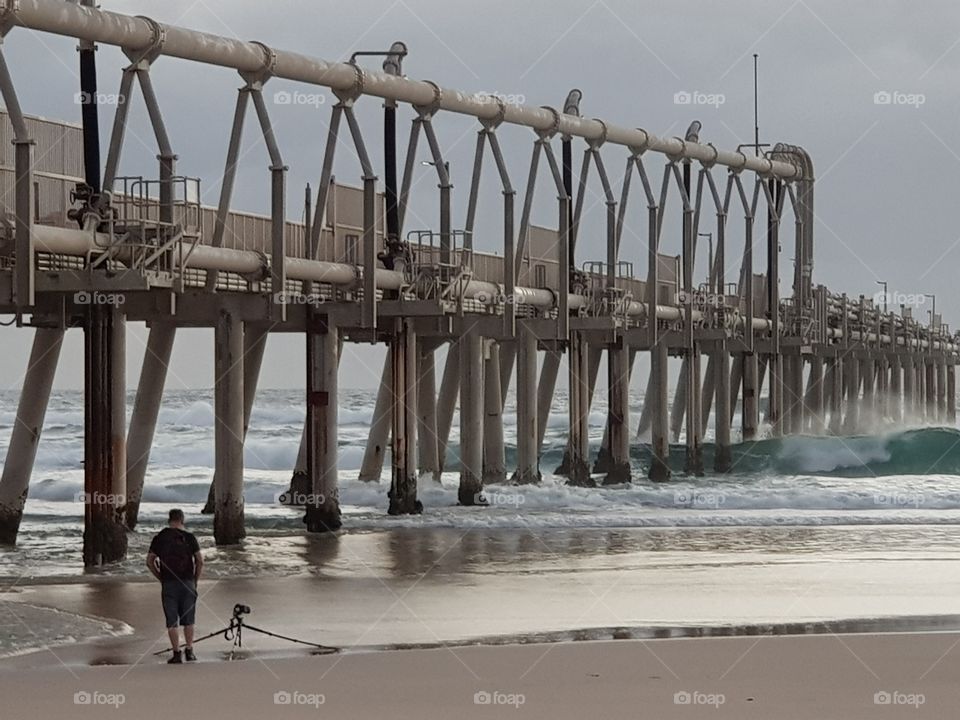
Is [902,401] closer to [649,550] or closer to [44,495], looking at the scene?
[44,495]

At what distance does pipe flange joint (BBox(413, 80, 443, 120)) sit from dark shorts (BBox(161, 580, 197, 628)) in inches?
651

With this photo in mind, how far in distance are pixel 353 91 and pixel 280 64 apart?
2.09 metres

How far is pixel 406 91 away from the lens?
29.7 m

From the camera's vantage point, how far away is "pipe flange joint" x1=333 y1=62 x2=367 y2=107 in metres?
27.9

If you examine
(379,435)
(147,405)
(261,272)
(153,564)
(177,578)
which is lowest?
(177,578)

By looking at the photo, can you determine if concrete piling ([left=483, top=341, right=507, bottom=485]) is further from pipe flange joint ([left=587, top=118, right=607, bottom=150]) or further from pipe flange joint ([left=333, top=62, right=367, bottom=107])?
pipe flange joint ([left=333, top=62, right=367, bottom=107])

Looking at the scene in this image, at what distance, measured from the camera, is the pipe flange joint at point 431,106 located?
99.7ft

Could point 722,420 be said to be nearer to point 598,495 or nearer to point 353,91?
point 598,495

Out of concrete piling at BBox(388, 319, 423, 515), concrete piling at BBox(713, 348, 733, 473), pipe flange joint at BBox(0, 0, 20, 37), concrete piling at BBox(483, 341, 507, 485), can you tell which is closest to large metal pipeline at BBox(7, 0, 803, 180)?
pipe flange joint at BBox(0, 0, 20, 37)

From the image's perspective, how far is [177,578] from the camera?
1488 cm

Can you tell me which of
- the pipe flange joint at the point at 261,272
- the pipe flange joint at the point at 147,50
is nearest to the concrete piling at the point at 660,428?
the pipe flange joint at the point at 261,272

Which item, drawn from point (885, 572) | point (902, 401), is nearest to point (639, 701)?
point (885, 572)

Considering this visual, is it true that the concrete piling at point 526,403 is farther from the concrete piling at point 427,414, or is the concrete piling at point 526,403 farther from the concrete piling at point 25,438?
the concrete piling at point 25,438

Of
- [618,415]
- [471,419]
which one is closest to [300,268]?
[471,419]
